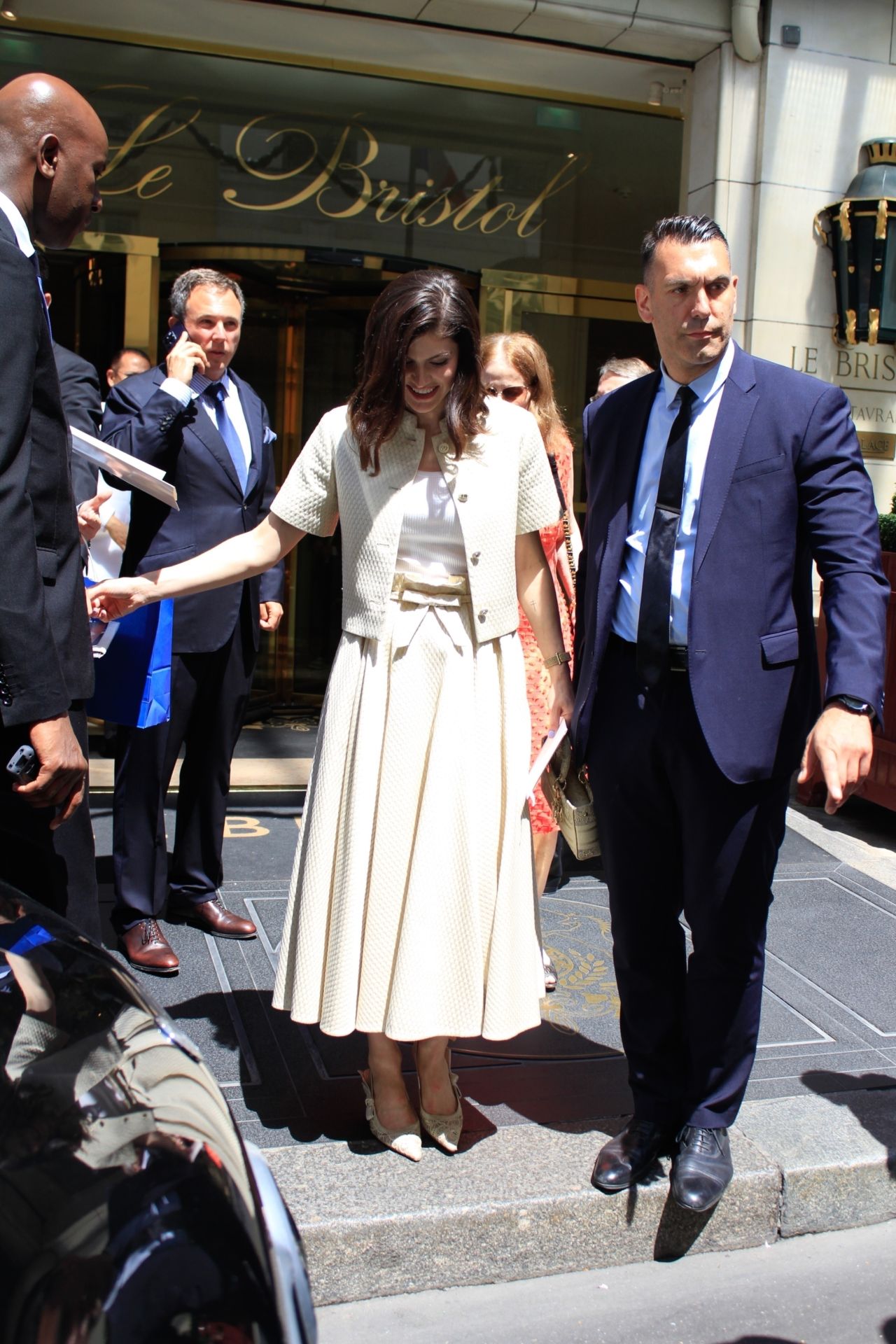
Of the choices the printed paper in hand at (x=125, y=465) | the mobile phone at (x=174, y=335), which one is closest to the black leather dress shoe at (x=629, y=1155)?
the printed paper in hand at (x=125, y=465)

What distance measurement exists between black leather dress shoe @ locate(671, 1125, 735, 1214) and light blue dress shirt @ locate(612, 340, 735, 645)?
3.55 feet

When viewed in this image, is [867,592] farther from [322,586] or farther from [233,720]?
[322,586]

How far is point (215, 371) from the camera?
14.3 feet

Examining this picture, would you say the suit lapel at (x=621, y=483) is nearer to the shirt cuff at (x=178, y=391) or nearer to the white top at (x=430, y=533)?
the white top at (x=430, y=533)

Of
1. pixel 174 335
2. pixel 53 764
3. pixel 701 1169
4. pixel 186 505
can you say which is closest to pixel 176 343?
pixel 174 335

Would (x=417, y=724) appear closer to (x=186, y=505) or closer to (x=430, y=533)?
(x=430, y=533)

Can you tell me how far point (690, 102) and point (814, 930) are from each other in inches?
180

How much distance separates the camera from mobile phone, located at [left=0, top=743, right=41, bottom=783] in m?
2.19

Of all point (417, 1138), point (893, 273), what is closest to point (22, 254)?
point (417, 1138)

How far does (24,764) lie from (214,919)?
227 centimetres

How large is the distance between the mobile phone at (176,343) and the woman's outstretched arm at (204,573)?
1.43m

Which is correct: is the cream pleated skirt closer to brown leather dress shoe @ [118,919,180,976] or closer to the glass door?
brown leather dress shoe @ [118,919,180,976]

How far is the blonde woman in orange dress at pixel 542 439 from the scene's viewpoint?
12.8 ft

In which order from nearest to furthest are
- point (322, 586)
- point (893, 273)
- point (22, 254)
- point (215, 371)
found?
point (22, 254)
point (215, 371)
point (893, 273)
point (322, 586)
